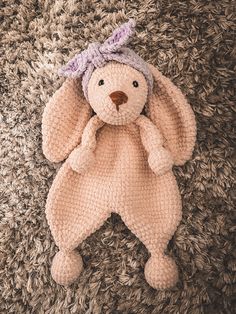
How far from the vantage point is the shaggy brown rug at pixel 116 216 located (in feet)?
2.74

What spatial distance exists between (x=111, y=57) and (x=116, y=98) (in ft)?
0.31

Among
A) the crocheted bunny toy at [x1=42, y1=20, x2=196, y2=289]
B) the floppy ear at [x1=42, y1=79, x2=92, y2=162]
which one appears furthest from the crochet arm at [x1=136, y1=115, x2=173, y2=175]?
the floppy ear at [x1=42, y1=79, x2=92, y2=162]

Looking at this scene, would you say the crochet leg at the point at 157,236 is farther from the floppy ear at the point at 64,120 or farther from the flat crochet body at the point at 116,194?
the floppy ear at the point at 64,120

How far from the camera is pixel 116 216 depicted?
0.86 meters

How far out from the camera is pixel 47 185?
2.96 feet

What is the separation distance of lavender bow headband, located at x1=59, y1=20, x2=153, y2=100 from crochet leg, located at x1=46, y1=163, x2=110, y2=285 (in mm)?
192

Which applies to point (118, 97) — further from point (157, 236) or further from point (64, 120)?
point (157, 236)

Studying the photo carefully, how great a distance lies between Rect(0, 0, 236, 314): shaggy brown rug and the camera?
84 centimetres

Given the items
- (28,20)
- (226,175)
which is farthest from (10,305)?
(28,20)

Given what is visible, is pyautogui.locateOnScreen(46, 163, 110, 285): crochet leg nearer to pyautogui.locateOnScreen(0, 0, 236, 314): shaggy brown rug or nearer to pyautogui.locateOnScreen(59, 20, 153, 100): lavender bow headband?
pyautogui.locateOnScreen(0, 0, 236, 314): shaggy brown rug

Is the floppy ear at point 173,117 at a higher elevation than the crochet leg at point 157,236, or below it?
higher

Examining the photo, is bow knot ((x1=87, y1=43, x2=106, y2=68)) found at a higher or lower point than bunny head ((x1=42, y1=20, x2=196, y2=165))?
higher

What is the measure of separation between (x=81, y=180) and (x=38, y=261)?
0.20 metres

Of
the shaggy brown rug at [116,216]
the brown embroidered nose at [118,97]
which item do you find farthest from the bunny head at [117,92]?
the shaggy brown rug at [116,216]
